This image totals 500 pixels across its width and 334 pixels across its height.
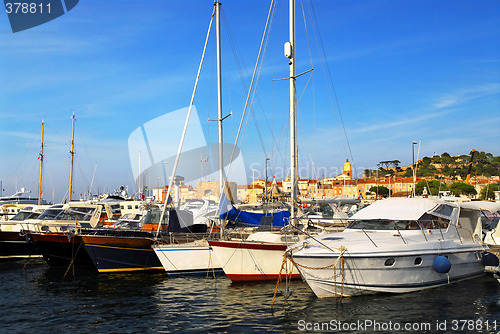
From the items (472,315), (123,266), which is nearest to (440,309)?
(472,315)

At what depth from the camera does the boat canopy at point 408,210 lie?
54.2ft

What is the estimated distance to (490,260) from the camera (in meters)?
16.8

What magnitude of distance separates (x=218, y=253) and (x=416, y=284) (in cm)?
778

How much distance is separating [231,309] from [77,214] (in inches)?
674

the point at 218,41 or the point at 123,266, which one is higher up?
the point at 218,41

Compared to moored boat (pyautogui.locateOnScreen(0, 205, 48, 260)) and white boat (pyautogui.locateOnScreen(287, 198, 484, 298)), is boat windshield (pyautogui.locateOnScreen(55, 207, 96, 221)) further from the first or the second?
white boat (pyautogui.locateOnScreen(287, 198, 484, 298))

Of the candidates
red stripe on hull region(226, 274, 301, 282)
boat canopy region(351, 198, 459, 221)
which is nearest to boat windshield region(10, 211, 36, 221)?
red stripe on hull region(226, 274, 301, 282)

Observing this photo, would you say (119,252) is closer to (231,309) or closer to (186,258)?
(186,258)

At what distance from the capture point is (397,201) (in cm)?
1792

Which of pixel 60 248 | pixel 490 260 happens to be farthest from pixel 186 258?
pixel 490 260

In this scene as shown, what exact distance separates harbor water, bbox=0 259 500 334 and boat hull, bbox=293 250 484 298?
317 millimetres

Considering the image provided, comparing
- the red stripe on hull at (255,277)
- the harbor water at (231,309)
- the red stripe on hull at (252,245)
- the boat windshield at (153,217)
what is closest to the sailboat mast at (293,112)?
the red stripe on hull at (252,245)

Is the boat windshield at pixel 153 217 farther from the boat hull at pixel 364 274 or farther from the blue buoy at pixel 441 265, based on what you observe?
the blue buoy at pixel 441 265

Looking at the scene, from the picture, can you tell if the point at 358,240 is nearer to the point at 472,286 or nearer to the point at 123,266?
the point at 472,286
